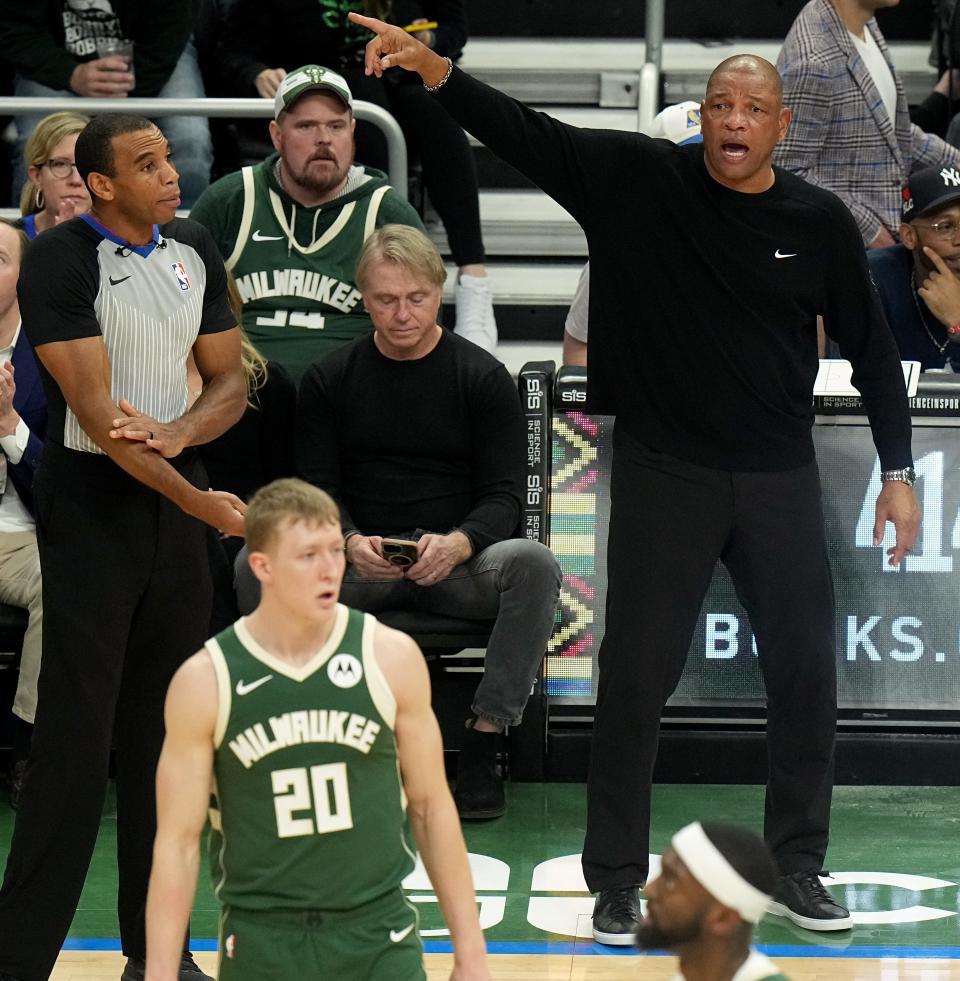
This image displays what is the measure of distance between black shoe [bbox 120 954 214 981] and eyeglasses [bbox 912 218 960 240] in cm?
344

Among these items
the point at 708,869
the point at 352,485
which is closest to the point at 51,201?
the point at 352,485

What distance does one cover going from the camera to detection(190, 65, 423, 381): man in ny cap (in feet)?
20.0

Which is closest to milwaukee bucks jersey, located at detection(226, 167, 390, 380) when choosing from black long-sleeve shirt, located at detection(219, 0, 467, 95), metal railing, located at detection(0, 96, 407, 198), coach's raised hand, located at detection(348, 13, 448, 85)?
metal railing, located at detection(0, 96, 407, 198)

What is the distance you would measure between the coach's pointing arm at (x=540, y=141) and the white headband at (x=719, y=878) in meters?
2.34

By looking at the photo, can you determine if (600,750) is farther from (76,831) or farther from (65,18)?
(65,18)

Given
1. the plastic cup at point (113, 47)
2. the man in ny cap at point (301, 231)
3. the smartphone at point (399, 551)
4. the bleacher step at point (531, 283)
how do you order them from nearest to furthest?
1. the smartphone at point (399, 551)
2. the man in ny cap at point (301, 231)
3. the plastic cup at point (113, 47)
4. the bleacher step at point (531, 283)

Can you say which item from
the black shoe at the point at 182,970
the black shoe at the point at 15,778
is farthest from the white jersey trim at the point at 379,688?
the black shoe at the point at 15,778

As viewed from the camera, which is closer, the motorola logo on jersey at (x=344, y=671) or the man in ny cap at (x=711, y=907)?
the man in ny cap at (x=711, y=907)

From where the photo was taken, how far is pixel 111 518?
13.6ft

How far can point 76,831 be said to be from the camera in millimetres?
4066

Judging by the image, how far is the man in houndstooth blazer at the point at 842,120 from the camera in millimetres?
6832

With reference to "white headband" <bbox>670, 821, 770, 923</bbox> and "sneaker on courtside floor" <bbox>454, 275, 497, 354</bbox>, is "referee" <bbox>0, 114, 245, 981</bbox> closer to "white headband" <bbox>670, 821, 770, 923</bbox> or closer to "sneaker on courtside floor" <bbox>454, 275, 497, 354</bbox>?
"white headband" <bbox>670, 821, 770, 923</bbox>

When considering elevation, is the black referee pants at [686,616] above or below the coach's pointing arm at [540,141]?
below

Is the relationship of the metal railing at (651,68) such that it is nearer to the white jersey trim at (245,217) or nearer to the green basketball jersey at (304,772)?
the white jersey trim at (245,217)
